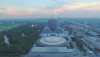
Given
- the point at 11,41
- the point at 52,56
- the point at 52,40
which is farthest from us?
the point at 11,41

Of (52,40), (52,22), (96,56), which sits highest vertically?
(52,22)

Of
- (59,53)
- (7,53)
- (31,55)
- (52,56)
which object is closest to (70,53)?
(59,53)

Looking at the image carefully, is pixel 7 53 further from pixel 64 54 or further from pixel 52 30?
pixel 52 30

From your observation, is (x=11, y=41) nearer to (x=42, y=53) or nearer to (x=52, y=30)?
(x=42, y=53)

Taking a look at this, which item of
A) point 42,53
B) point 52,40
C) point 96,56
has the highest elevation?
point 52,40

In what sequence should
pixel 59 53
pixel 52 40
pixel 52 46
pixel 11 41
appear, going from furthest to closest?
1. pixel 11 41
2. pixel 52 40
3. pixel 52 46
4. pixel 59 53

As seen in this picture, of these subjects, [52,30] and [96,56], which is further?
[52,30]

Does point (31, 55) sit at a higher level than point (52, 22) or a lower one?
lower

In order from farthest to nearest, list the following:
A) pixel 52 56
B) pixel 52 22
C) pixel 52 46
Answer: pixel 52 22
pixel 52 46
pixel 52 56

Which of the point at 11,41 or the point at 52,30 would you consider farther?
the point at 52,30

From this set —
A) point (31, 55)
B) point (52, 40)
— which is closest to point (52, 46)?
point (52, 40)
